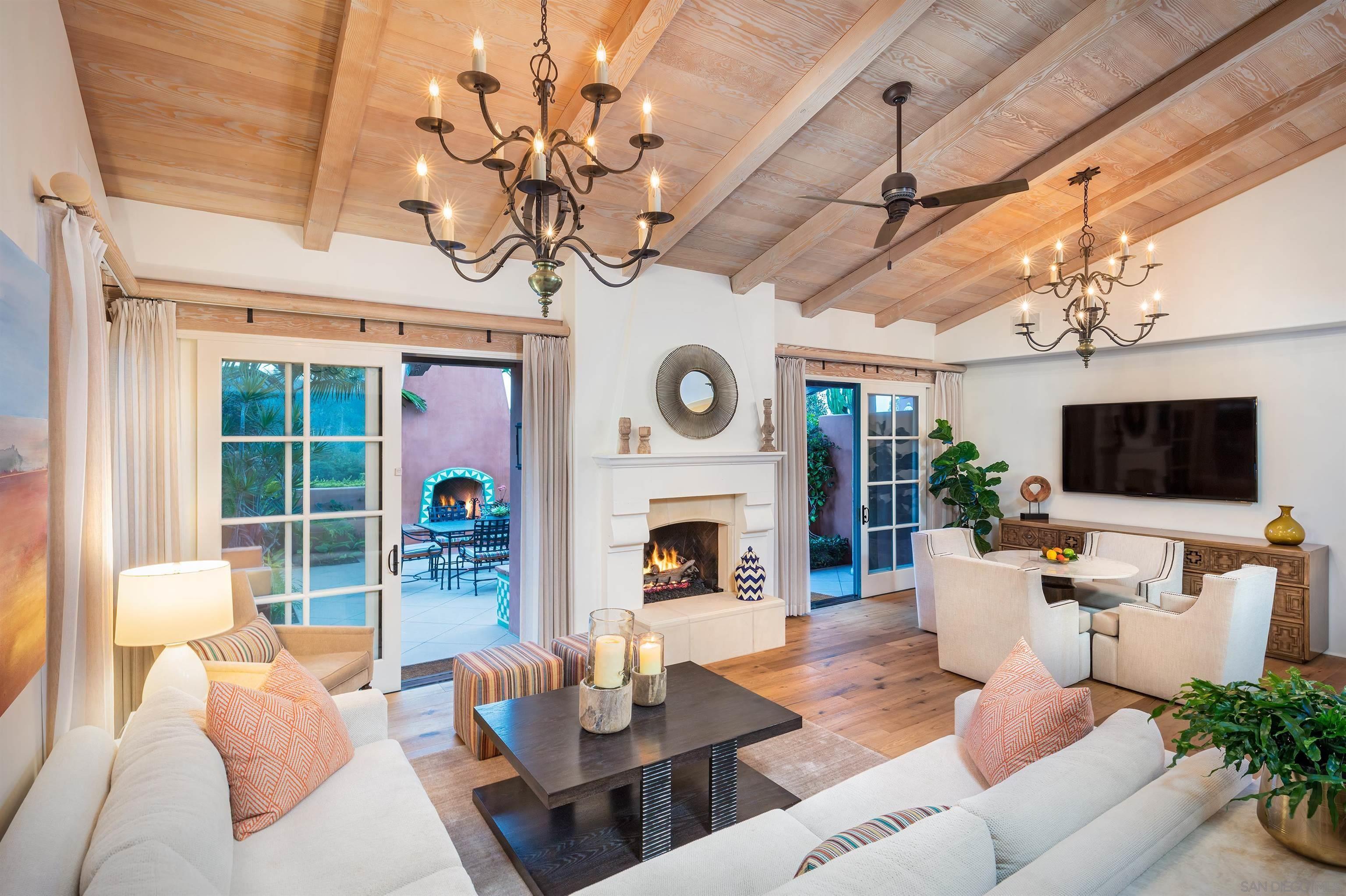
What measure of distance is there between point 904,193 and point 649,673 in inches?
93.7

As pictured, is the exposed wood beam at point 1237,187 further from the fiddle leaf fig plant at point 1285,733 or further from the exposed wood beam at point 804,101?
the fiddle leaf fig plant at point 1285,733

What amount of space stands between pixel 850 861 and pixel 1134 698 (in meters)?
3.63

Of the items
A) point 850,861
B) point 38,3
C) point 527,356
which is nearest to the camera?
point 850,861

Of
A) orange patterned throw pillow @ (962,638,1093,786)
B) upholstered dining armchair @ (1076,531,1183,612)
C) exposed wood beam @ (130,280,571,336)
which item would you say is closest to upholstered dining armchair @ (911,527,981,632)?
upholstered dining armchair @ (1076,531,1183,612)

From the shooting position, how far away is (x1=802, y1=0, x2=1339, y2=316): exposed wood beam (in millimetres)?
2908

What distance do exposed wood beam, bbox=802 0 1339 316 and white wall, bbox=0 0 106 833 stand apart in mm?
4312

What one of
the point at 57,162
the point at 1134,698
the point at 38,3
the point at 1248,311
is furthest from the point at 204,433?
the point at 1248,311

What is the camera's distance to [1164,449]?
208 inches

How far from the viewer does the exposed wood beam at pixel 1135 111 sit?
2.91 metres

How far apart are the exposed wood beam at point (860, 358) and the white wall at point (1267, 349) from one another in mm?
1067

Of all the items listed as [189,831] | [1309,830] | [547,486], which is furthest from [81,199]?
[1309,830]

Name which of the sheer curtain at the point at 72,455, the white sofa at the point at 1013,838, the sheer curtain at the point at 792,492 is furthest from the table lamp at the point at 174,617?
the sheer curtain at the point at 792,492

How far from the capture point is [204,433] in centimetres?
337

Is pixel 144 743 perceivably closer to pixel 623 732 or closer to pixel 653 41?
pixel 623 732
